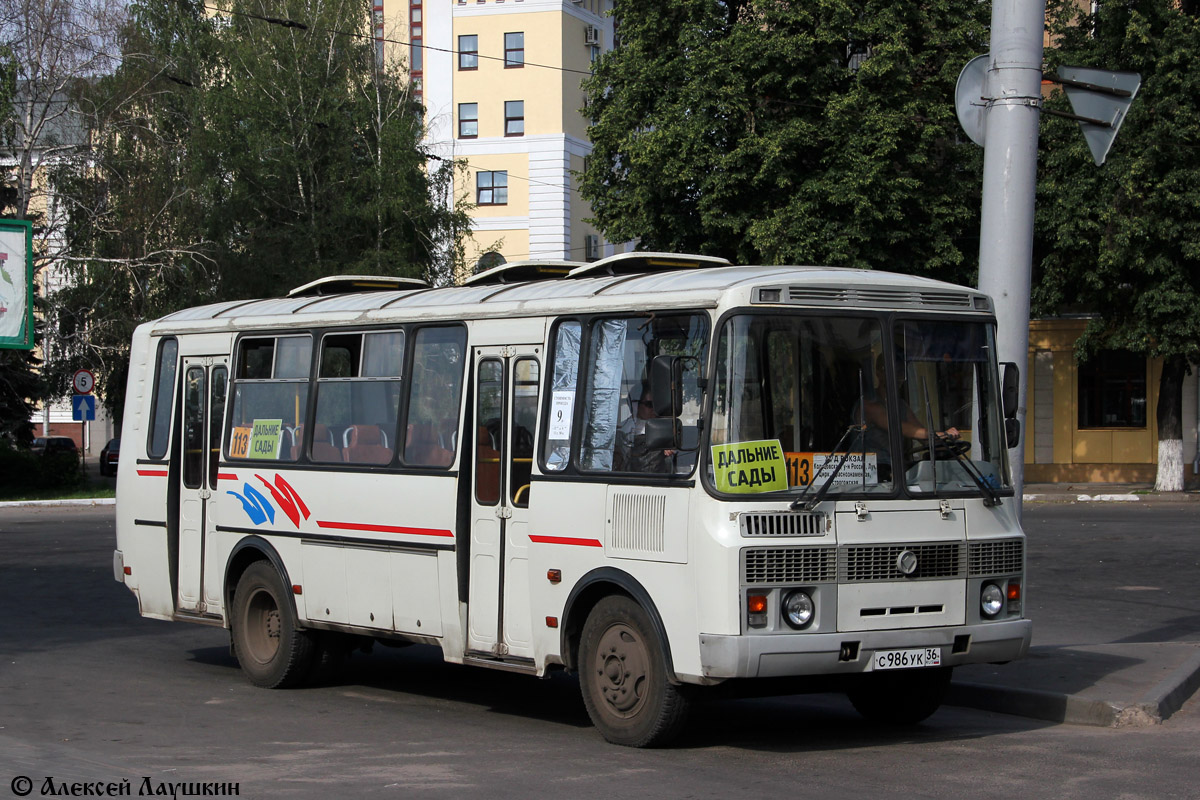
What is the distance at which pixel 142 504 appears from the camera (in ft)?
42.0

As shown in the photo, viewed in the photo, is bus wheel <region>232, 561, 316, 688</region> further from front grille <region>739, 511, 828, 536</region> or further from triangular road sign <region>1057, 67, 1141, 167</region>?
triangular road sign <region>1057, 67, 1141, 167</region>

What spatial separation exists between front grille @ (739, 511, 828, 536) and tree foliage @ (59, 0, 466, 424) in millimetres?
32830

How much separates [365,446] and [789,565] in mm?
3849

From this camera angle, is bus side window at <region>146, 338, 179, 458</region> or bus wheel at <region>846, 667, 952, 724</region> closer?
bus wheel at <region>846, 667, 952, 724</region>

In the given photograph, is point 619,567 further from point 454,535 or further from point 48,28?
point 48,28

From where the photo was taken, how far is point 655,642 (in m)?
8.27

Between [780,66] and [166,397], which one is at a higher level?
[780,66]

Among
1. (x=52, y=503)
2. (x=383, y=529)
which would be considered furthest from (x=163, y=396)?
(x=52, y=503)

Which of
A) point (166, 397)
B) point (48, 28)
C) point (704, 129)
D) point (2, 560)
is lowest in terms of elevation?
point (2, 560)

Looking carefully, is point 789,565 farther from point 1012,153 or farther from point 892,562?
point 1012,153

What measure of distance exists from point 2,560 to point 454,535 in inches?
549

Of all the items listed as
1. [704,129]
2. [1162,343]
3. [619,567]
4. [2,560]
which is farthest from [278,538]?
[1162,343]

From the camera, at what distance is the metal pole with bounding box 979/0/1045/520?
1052 cm

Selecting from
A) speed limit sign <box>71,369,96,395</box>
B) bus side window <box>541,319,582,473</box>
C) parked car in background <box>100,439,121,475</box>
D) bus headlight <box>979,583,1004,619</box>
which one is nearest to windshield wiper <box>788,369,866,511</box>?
bus headlight <box>979,583,1004,619</box>
